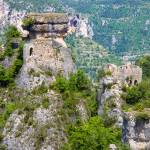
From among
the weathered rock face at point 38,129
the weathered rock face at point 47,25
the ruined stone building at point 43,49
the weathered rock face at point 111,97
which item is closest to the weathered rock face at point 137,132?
the weathered rock face at point 111,97

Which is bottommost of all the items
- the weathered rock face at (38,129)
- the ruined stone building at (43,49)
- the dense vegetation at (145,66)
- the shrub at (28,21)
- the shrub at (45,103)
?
the weathered rock face at (38,129)

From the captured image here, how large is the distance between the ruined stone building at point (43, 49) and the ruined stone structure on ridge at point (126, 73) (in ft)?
10.7

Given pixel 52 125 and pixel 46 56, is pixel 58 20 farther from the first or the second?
pixel 52 125

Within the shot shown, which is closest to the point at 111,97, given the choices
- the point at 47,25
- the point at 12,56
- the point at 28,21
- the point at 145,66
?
the point at 47,25

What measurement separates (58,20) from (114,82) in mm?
5562

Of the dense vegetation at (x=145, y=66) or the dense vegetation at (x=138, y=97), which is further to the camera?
the dense vegetation at (x=145, y=66)

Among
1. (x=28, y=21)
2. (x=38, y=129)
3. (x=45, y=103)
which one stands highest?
(x=28, y=21)

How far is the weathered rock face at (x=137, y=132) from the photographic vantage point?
48094 millimetres

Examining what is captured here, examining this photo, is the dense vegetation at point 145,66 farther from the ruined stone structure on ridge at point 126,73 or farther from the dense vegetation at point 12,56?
the dense vegetation at point 12,56

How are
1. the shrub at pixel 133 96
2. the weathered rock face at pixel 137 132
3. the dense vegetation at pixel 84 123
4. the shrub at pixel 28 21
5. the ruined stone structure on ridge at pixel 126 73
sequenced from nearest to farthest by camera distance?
1. the weathered rock face at pixel 137 132
2. the dense vegetation at pixel 84 123
3. the shrub at pixel 133 96
4. the ruined stone structure on ridge at pixel 126 73
5. the shrub at pixel 28 21

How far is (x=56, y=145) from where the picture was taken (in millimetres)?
53125

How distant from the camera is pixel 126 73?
57438mm

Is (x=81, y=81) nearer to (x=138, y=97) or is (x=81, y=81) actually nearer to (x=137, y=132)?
(x=138, y=97)

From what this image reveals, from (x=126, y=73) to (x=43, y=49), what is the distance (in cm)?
550
